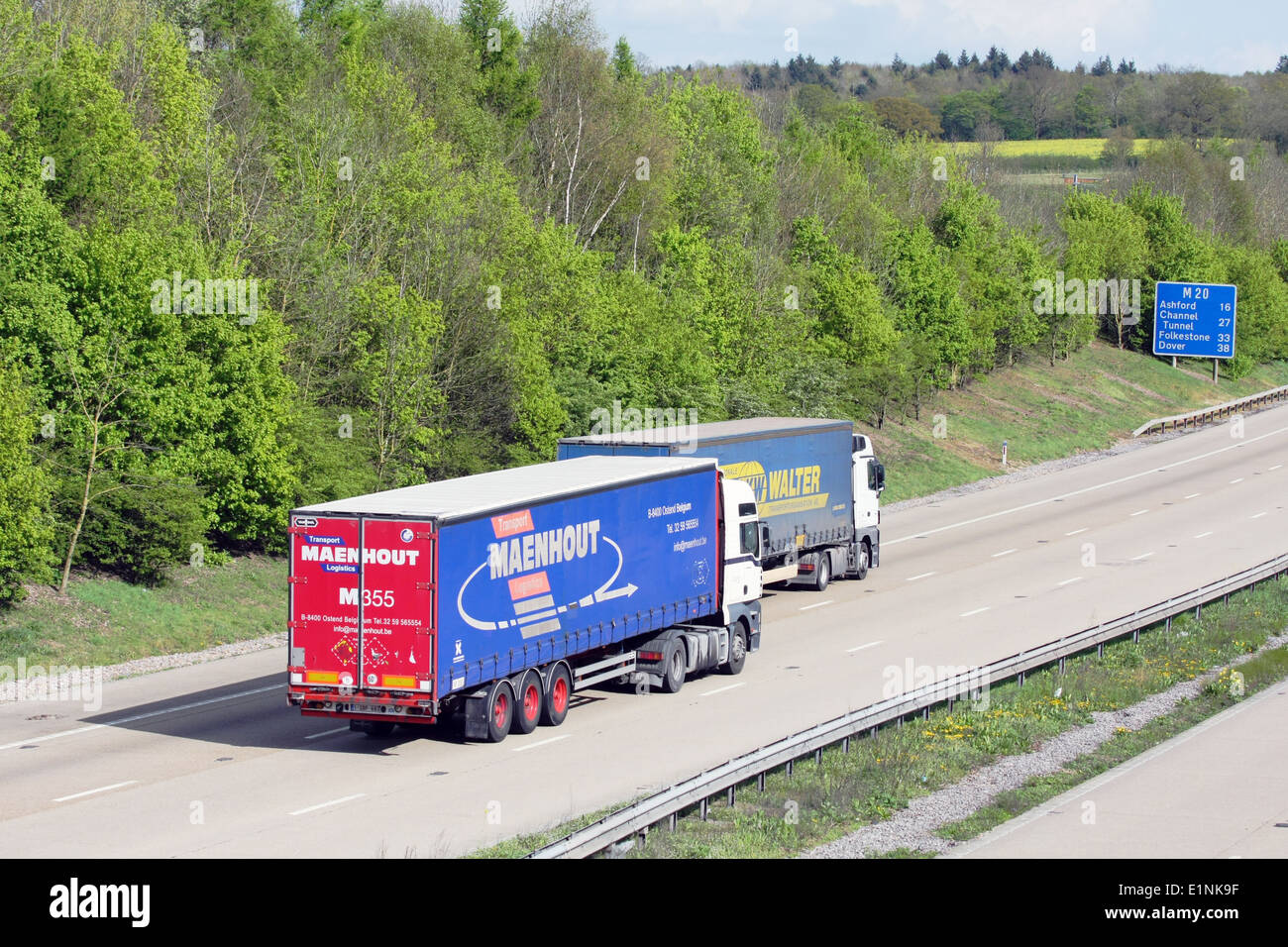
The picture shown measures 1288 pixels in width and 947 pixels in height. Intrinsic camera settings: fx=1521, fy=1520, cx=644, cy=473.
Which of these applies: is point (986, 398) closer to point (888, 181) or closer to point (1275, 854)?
point (888, 181)

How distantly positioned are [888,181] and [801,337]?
28.1 m

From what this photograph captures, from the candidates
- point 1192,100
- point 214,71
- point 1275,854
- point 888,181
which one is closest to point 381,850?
point 1275,854

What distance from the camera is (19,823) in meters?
17.3

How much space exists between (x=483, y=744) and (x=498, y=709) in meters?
0.56

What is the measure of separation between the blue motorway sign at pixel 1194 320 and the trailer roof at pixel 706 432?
168ft

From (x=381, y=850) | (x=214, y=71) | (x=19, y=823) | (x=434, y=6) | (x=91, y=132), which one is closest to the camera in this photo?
(x=381, y=850)

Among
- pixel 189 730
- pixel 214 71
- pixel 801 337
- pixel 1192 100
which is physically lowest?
pixel 189 730

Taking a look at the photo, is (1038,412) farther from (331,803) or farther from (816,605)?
(331,803)

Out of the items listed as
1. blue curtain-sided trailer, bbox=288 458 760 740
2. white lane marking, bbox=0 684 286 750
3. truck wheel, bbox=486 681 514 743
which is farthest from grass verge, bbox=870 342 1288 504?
truck wheel, bbox=486 681 514 743

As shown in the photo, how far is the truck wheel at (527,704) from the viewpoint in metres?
21.8

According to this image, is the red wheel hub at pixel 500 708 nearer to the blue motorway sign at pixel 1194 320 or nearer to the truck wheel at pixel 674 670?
the truck wheel at pixel 674 670

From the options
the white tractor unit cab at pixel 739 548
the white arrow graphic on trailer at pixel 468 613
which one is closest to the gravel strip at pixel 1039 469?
the white tractor unit cab at pixel 739 548

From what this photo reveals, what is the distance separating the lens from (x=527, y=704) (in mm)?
22031

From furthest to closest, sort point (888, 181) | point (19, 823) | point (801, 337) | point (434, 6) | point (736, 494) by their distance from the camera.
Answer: point (888, 181) → point (434, 6) → point (801, 337) → point (736, 494) → point (19, 823)
